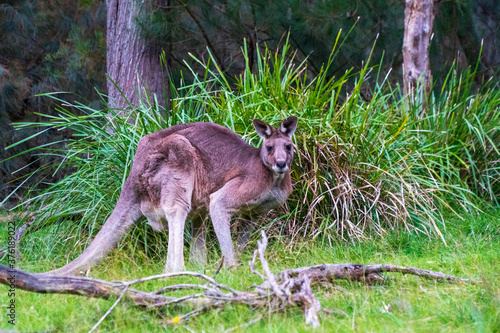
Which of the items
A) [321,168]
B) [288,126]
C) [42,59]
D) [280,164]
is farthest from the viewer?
[42,59]

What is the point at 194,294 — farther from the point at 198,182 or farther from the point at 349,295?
the point at 198,182

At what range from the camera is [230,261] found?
505 cm

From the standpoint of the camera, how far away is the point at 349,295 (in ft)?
12.3

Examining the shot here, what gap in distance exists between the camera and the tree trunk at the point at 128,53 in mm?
8102

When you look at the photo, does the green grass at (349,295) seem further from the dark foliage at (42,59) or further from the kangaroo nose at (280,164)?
the dark foliage at (42,59)

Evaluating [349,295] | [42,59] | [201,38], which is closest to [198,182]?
[349,295]

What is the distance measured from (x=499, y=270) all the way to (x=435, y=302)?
3.31ft

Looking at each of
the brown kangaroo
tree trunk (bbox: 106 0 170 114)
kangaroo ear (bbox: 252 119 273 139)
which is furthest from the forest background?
kangaroo ear (bbox: 252 119 273 139)

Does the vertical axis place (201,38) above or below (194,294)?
above

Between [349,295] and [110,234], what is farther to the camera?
[110,234]

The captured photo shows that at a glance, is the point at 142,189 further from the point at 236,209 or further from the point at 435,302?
the point at 435,302

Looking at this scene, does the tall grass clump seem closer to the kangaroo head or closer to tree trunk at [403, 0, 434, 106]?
the kangaroo head

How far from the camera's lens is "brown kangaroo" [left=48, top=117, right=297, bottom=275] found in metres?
5.10

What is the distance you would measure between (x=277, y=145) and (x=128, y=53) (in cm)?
379
